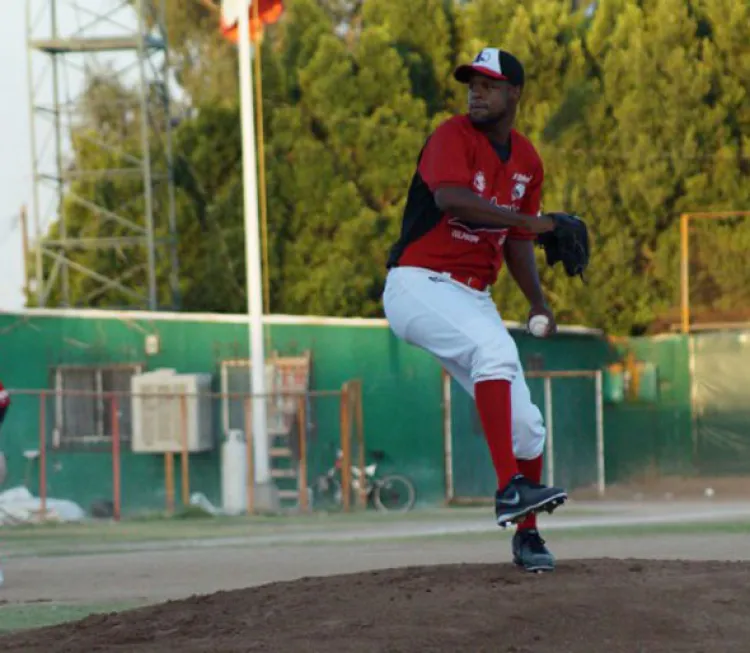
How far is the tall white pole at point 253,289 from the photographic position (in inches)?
1079

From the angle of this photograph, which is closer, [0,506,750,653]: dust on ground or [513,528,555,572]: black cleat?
[0,506,750,653]: dust on ground

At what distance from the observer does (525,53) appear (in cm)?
3694

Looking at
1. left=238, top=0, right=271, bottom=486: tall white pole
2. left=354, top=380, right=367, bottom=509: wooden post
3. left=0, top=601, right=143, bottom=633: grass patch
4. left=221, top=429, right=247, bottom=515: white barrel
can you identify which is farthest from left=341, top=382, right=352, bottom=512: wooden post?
left=0, top=601, right=143, bottom=633: grass patch

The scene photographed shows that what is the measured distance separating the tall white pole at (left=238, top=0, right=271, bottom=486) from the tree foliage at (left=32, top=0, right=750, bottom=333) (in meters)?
7.52

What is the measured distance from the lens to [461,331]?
7785 millimetres

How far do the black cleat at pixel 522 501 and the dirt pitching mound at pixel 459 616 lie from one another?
0.25 metres

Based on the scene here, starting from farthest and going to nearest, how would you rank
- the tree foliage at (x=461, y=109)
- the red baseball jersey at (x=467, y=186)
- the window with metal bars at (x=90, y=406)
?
the tree foliage at (x=461, y=109), the window with metal bars at (x=90, y=406), the red baseball jersey at (x=467, y=186)

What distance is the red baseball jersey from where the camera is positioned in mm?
7727

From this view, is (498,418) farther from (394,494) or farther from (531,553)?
(394,494)

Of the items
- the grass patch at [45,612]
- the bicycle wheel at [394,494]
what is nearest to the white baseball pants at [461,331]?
the grass patch at [45,612]

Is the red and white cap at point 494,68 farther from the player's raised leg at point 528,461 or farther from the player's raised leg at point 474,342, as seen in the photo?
the player's raised leg at point 528,461

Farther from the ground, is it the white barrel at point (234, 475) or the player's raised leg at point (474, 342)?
the player's raised leg at point (474, 342)

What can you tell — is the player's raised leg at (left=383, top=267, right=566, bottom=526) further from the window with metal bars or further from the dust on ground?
the window with metal bars

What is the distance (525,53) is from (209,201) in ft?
22.5
